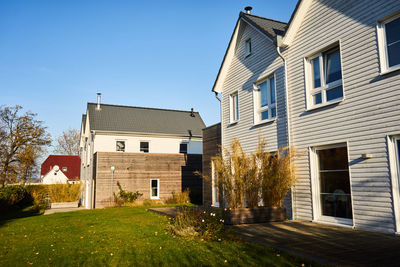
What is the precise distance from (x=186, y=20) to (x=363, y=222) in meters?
10.6

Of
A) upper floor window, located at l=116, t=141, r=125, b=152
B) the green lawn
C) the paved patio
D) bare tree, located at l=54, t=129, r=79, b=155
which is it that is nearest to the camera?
the paved patio

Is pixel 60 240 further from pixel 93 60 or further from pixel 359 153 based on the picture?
pixel 93 60

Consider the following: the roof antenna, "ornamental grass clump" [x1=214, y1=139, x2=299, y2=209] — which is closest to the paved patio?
"ornamental grass clump" [x1=214, y1=139, x2=299, y2=209]

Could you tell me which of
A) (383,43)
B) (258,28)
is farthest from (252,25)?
(383,43)

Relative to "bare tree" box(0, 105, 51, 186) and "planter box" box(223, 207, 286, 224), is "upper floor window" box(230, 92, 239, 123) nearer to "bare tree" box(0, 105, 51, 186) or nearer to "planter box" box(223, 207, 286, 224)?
"planter box" box(223, 207, 286, 224)

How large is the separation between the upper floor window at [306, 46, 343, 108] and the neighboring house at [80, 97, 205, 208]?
13342 millimetres

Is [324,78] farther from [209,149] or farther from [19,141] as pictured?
[19,141]

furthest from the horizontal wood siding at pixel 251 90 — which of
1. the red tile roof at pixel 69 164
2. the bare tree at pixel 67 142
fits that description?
the red tile roof at pixel 69 164

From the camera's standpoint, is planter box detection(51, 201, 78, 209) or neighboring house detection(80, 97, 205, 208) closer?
neighboring house detection(80, 97, 205, 208)

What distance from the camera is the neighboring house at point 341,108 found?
21.4 feet

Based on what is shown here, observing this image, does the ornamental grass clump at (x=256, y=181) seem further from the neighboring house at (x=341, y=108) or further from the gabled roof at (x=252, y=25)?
the gabled roof at (x=252, y=25)

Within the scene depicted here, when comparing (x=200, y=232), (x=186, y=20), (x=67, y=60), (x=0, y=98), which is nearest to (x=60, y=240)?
(x=200, y=232)

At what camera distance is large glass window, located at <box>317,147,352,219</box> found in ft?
24.8

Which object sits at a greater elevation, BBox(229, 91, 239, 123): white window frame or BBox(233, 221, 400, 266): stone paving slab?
BBox(229, 91, 239, 123): white window frame
